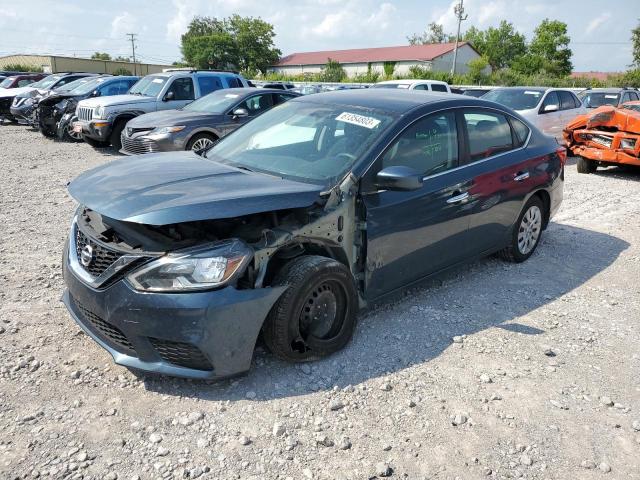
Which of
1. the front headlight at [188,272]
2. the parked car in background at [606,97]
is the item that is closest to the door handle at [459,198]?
the front headlight at [188,272]

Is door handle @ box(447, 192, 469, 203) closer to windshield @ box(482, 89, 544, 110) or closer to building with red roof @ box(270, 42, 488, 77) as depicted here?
windshield @ box(482, 89, 544, 110)

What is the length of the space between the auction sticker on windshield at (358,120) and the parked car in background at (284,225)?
0.6 inches

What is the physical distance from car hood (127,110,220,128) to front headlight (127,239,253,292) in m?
7.29

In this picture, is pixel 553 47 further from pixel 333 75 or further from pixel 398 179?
pixel 398 179

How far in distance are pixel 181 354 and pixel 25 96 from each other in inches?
677

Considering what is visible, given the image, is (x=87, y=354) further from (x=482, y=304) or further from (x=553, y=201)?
(x=553, y=201)

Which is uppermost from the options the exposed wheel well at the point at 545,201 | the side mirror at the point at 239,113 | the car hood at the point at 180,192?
the side mirror at the point at 239,113

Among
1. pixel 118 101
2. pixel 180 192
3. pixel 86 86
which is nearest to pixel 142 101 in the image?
pixel 118 101

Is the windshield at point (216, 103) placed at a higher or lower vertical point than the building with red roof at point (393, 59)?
lower

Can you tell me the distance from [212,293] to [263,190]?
70 cm

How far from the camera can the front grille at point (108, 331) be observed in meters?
2.97

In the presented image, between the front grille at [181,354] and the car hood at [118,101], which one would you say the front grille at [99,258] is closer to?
the front grille at [181,354]

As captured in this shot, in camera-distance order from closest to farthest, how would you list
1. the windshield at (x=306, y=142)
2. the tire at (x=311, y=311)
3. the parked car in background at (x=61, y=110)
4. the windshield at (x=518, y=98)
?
the tire at (x=311, y=311) → the windshield at (x=306, y=142) → the windshield at (x=518, y=98) → the parked car in background at (x=61, y=110)

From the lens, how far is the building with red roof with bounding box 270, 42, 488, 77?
62.9 m
